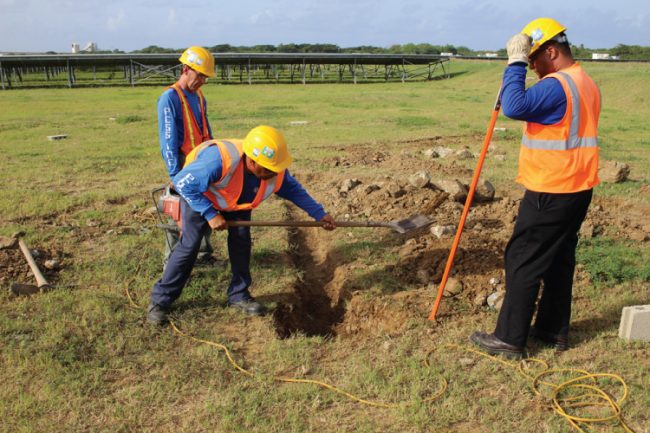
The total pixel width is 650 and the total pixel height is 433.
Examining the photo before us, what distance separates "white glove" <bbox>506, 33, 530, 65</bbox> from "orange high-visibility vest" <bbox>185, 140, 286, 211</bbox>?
1.89 m

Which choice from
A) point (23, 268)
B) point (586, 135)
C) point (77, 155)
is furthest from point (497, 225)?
point (77, 155)

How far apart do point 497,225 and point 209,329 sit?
3748 mm

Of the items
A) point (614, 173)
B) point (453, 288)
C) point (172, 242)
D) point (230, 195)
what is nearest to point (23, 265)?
point (172, 242)

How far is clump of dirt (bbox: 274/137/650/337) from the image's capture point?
4.91 meters

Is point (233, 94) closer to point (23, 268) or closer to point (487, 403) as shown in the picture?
point (23, 268)

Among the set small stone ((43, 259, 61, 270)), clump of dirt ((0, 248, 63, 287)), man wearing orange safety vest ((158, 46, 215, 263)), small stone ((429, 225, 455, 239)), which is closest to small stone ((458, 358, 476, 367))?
small stone ((429, 225, 455, 239))

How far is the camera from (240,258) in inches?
186

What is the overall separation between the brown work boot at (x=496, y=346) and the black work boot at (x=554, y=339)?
1.03ft

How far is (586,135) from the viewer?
3.43 metres

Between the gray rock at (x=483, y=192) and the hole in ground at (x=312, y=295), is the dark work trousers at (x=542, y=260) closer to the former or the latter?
the hole in ground at (x=312, y=295)

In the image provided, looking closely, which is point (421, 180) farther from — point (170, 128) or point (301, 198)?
point (170, 128)

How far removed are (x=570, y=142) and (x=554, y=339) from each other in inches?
61.6

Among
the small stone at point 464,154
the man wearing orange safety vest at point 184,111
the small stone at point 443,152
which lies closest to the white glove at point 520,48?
the man wearing orange safety vest at point 184,111

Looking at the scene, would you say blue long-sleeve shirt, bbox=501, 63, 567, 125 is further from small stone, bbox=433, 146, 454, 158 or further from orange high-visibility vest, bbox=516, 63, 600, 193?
small stone, bbox=433, 146, 454, 158
